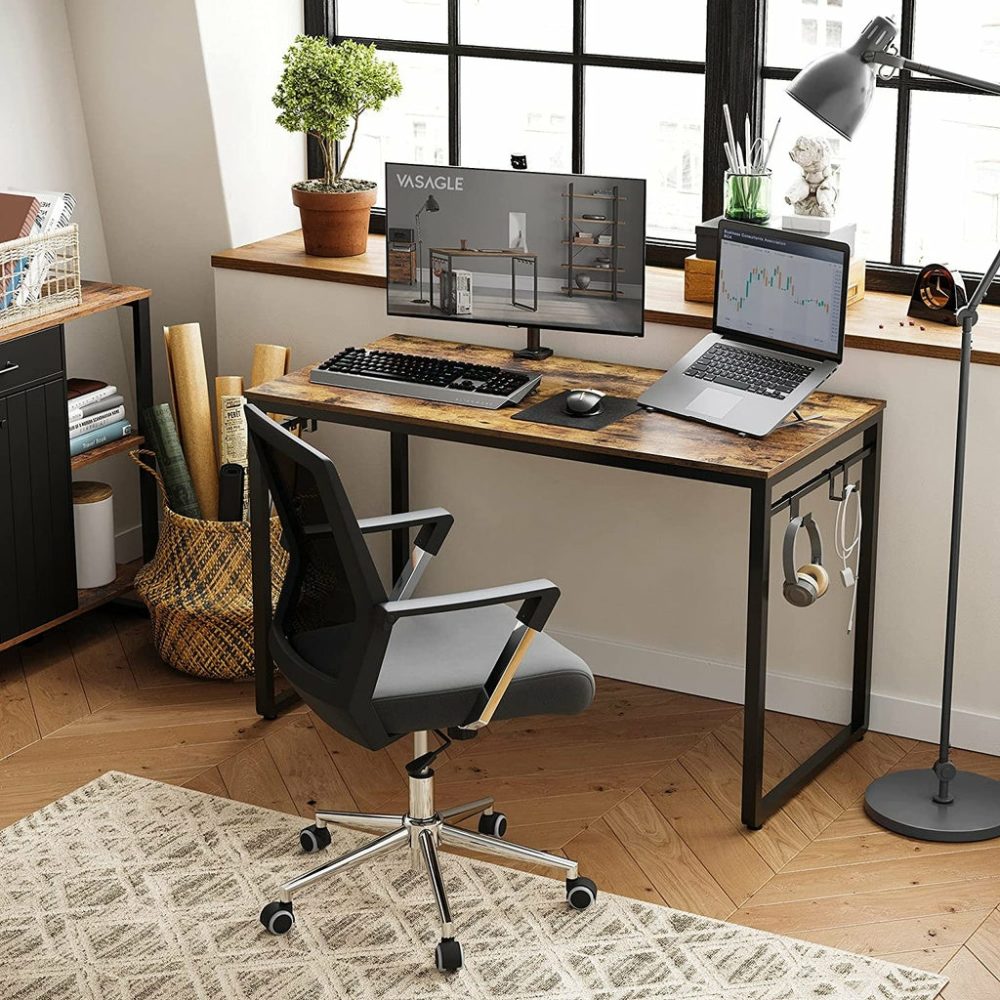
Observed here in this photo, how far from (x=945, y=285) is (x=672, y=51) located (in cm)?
96

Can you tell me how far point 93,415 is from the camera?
14.0 feet

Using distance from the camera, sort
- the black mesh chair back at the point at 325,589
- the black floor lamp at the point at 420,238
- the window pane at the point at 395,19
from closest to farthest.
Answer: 1. the black mesh chair back at the point at 325,589
2. the black floor lamp at the point at 420,238
3. the window pane at the point at 395,19

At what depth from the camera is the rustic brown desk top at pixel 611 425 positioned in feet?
10.7

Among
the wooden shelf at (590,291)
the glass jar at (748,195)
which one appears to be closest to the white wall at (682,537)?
the wooden shelf at (590,291)

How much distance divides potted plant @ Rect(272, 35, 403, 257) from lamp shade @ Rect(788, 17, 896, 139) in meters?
1.38

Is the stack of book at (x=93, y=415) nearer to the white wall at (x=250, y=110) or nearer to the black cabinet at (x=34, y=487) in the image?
the black cabinet at (x=34, y=487)

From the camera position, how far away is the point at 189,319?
4.61m

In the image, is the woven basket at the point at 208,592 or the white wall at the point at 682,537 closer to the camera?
the white wall at the point at 682,537

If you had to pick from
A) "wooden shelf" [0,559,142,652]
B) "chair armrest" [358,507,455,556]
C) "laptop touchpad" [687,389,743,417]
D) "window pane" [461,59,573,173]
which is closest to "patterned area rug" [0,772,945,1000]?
"chair armrest" [358,507,455,556]

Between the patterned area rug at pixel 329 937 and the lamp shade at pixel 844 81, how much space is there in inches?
60.8

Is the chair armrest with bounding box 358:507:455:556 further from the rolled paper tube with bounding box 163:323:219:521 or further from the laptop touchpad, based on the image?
the rolled paper tube with bounding box 163:323:219:521

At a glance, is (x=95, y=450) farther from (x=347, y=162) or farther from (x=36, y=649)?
(x=347, y=162)

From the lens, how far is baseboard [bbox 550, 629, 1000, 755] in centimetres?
378

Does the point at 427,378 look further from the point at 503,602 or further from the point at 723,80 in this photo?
the point at 723,80
